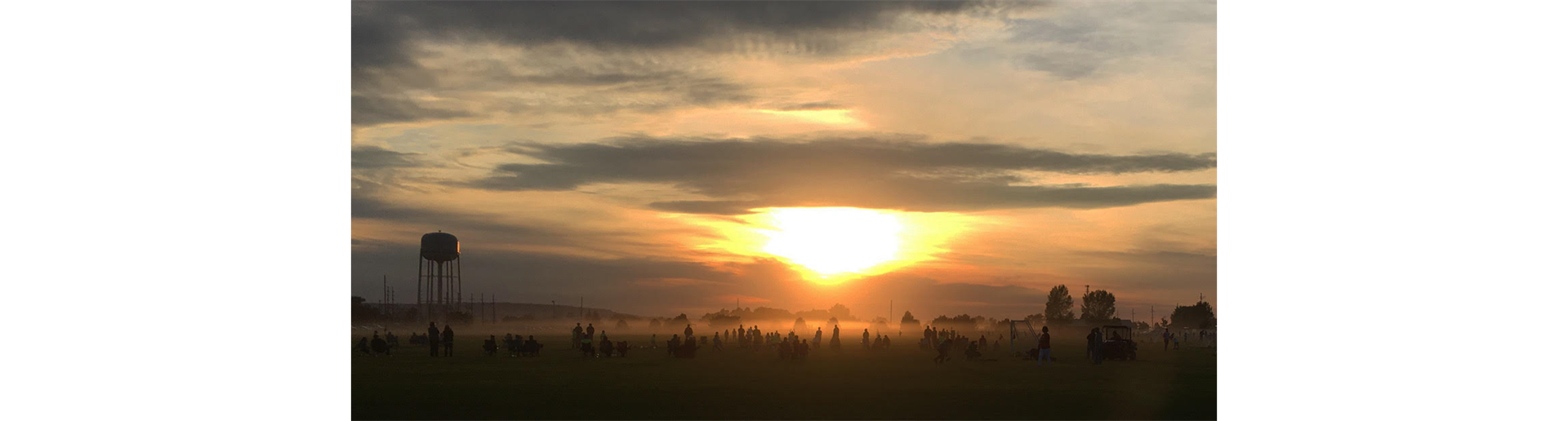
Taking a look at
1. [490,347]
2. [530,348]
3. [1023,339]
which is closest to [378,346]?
Result: [490,347]

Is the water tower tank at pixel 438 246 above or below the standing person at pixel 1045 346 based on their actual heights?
above

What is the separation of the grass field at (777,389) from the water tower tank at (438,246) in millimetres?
64982

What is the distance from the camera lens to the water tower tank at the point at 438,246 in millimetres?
105125

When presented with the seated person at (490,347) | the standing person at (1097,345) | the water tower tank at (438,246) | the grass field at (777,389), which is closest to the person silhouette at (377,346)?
the seated person at (490,347)

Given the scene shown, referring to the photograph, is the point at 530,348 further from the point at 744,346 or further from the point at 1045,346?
the point at 1045,346

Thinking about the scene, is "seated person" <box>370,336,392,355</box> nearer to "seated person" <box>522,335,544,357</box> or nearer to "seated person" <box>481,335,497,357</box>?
"seated person" <box>481,335,497,357</box>

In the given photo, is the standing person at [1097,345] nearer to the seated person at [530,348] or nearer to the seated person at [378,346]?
the seated person at [530,348]

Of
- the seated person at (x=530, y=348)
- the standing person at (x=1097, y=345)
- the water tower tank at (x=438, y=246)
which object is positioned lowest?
the seated person at (x=530, y=348)

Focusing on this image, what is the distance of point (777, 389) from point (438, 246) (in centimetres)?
8502
